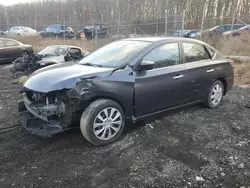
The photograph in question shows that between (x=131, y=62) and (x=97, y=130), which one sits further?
(x=131, y=62)

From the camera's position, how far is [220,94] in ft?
18.7

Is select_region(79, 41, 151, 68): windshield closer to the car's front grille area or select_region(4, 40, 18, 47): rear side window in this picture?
the car's front grille area

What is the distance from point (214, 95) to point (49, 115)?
3.65 m

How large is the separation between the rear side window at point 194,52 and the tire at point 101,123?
1.90 metres

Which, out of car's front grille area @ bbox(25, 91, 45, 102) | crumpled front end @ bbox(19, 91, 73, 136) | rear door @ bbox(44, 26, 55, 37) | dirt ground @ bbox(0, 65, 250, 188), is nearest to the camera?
dirt ground @ bbox(0, 65, 250, 188)

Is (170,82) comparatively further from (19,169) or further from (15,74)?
(15,74)

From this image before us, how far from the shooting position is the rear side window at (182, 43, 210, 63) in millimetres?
4905

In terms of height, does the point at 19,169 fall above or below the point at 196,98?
below

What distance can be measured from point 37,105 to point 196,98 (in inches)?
122

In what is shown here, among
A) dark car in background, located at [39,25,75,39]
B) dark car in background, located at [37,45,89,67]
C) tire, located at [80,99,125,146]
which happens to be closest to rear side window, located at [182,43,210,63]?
tire, located at [80,99,125,146]

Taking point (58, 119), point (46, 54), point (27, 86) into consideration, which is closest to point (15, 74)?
point (46, 54)

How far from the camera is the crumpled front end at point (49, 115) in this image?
3596 millimetres

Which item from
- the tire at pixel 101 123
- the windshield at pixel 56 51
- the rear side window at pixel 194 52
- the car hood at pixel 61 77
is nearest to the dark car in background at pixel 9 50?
the windshield at pixel 56 51

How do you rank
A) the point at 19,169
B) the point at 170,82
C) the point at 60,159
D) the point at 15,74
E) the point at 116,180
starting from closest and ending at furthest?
1. the point at 116,180
2. the point at 19,169
3. the point at 60,159
4. the point at 170,82
5. the point at 15,74
